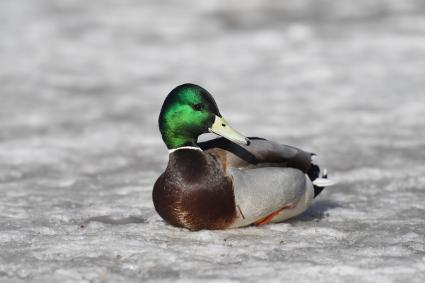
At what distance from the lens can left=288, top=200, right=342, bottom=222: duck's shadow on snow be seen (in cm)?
525

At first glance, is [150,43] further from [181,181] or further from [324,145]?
[181,181]

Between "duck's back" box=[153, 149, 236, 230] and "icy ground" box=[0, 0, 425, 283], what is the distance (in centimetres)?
11

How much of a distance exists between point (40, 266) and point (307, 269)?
131 cm

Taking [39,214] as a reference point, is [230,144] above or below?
above

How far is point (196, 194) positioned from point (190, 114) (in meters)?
0.47

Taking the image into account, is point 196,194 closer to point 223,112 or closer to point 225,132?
point 225,132

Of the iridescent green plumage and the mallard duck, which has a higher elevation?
the iridescent green plumage

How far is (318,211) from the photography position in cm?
541

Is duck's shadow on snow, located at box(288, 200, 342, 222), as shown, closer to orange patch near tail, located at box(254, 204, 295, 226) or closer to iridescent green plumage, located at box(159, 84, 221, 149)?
orange patch near tail, located at box(254, 204, 295, 226)

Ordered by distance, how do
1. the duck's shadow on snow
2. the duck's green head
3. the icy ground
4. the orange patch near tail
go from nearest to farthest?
the icy ground, the duck's green head, the orange patch near tail, the duck's shadow on snow

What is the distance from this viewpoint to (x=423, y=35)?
1118 cm

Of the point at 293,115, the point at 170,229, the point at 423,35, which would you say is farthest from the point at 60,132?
the point at 423,35

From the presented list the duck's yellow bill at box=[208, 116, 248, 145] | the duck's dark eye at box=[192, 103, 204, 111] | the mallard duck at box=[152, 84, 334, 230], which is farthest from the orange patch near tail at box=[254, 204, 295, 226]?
the duck's dark eye at box=[192, 103, 204, 111]

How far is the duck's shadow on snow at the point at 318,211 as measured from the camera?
17.2ft
